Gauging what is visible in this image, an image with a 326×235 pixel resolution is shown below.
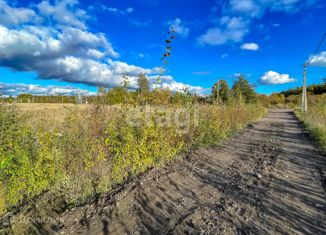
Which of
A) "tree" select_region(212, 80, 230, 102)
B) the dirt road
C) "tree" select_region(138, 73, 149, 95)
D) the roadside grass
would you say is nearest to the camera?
the dirt road

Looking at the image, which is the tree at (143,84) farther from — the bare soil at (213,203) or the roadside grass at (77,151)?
the bare soil at (213,203)

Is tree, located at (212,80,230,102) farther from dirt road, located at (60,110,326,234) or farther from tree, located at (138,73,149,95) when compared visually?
dirt road, located at (60,110,326,234)

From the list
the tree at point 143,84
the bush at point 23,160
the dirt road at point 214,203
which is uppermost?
the tree at point 143,84

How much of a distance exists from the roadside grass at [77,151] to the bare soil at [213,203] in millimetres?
474

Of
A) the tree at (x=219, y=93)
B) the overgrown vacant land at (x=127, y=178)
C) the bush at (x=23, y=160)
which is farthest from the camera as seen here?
the tree at (x=219, y=93)

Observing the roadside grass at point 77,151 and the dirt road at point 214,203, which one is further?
the roadside grass at point 77,151

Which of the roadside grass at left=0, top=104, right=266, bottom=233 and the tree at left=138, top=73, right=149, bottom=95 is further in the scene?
the tree at left=138, top=73, right=149, bottom=95

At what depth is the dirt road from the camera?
2965 millimetres

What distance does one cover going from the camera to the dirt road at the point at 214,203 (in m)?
2.96

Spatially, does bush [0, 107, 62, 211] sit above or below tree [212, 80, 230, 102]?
below

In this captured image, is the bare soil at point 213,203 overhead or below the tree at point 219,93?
below

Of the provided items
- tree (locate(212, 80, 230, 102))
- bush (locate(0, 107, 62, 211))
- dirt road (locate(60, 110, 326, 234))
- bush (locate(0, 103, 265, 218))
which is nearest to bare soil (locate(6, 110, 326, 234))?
dirt road (locate(60, 110, 326, 234))

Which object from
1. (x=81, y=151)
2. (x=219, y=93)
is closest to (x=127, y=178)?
(x=81, y=151)

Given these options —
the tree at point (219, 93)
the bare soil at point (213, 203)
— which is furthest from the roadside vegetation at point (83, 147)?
the tree at point (219, 93)
